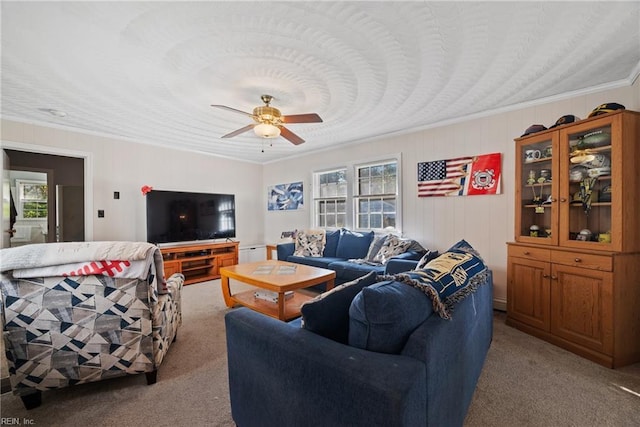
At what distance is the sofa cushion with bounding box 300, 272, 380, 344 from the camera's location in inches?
45.4

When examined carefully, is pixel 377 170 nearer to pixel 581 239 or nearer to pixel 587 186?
pixel 587 186

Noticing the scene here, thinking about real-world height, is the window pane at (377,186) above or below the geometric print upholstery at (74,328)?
above

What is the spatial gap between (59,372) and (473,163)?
4338 millimetres

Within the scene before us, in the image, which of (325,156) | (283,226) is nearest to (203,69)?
(325,156)

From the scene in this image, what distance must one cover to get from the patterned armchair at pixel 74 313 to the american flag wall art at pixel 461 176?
11.3ft

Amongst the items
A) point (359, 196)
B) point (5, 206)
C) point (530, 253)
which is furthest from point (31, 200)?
point (530, 253)

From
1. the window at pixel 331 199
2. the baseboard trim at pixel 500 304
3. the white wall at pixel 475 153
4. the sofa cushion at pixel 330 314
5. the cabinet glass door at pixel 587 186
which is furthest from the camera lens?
the window at pixel 331 199

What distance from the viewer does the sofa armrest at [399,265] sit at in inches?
120

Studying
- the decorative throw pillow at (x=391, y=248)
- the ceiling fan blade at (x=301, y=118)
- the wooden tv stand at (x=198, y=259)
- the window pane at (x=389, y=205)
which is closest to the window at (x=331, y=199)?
the window pane at (x=389, y=205)

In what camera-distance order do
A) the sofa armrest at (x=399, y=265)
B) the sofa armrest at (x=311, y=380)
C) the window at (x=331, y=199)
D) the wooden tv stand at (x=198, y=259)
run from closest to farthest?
the sofa armrest at (x=311, y=380) < the sofa armrest at (x=399, y=265) < the wooden tv stand at (x=198, y=259) < the window at (x=331, y=199)

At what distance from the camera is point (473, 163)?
341 centimetres

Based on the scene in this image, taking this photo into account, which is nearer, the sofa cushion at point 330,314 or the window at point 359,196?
the sofa cushion at point 330,314

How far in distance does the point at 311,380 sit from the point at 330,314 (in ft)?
0.89

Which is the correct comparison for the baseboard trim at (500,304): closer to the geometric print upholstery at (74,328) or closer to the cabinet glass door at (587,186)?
the cabinet glass door at (587,186)
